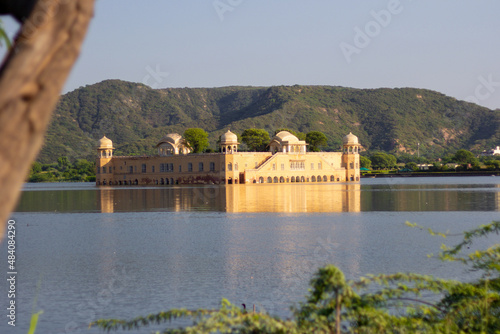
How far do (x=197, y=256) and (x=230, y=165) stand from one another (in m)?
49.7

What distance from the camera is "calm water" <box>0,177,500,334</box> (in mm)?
9109

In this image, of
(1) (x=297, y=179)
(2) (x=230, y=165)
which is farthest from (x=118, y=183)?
(1) (x=297, y=179)

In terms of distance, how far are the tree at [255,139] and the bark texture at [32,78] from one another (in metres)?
73.2

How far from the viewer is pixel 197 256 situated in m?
13.6

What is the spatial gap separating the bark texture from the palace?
199ft

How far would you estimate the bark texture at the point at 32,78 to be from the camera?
2.15 metres

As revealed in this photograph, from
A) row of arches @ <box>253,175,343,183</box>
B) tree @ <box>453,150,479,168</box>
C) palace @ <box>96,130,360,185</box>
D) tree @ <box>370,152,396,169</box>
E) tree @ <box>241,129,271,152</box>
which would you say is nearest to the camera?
palace @ <box>96,130,360,185</box>

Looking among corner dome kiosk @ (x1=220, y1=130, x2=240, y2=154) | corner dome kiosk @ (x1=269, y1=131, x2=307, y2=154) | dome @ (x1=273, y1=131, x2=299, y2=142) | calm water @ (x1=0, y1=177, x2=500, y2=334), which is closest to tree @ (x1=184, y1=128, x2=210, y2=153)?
corner dome kiosk @ (x1=220, y1=130, x2=240, y2=154)

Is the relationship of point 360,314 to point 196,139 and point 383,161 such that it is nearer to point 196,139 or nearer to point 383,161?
point 196,139

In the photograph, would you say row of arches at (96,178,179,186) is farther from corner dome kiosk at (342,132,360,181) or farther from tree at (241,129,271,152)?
corner dome kiosk at (342,132,360,181)

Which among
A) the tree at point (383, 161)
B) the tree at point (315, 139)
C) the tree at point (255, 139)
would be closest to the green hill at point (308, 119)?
the tree at point (383, 161)

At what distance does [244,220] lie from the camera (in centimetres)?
2208

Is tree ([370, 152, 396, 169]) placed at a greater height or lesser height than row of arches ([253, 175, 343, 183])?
greater

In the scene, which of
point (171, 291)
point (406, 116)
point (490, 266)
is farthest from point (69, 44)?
point (406, 116)
